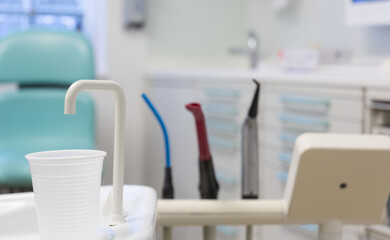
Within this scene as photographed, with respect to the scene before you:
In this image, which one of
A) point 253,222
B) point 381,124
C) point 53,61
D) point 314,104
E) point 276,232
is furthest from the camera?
point 53,61

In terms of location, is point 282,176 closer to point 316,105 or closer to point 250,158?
point 316,105

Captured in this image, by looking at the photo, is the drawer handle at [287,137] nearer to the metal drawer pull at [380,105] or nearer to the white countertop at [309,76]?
the white countertop at [309,76]

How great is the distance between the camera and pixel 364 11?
234 cm

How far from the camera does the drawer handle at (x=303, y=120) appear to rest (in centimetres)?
203

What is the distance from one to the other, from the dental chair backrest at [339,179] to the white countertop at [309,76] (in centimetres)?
94

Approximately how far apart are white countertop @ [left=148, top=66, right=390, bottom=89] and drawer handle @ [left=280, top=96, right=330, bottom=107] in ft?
0.19

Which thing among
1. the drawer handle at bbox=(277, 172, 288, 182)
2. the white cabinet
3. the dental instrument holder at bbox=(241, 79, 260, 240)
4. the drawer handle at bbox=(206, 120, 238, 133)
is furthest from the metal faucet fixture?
the dental instrument holder at bbox=(241, 79, 260, 240)

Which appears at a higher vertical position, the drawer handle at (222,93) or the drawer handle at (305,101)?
the drawer handle at (305,101)

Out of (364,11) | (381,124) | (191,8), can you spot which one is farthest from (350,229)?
(191,8)

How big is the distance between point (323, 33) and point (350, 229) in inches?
54.6

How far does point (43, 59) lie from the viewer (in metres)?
2.72

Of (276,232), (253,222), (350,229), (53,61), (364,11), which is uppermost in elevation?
(364,11)

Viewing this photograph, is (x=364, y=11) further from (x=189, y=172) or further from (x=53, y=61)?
(x=53, y=61)

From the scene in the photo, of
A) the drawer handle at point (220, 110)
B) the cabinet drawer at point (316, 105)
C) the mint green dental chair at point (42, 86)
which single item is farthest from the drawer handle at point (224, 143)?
the mint green dental chair at point (42, 86)
